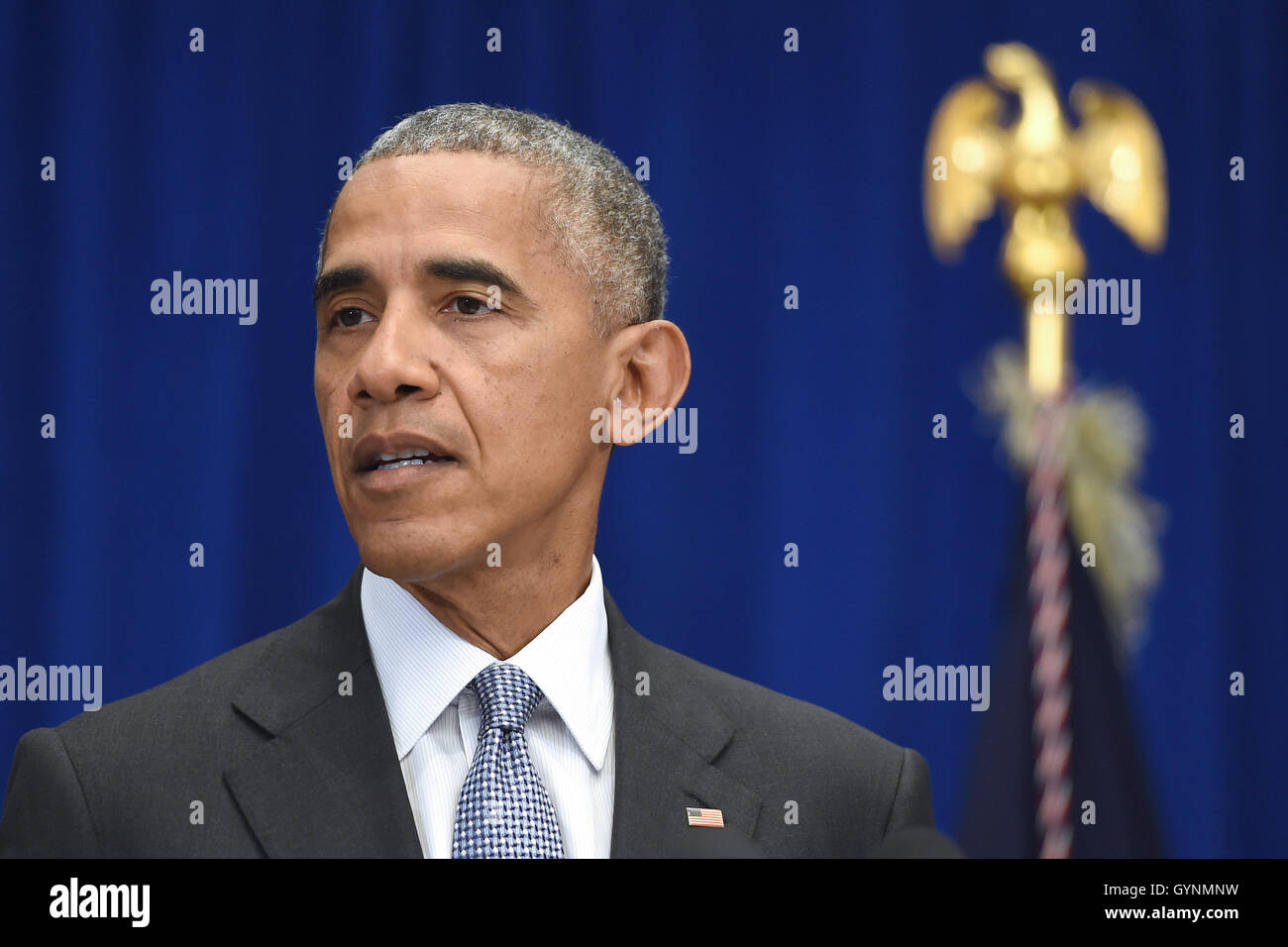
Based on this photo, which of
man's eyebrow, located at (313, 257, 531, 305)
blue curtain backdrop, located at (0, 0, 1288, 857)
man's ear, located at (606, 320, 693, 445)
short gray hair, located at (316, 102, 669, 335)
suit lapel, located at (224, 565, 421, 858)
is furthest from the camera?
blue curtain backdrop, located at (0, 0, 1288, 857)

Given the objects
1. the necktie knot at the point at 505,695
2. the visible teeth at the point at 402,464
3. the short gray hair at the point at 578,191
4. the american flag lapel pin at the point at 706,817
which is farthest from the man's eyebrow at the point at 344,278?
the american flag lapel pin at the point at 706,817

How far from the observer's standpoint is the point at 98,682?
8.25 ft

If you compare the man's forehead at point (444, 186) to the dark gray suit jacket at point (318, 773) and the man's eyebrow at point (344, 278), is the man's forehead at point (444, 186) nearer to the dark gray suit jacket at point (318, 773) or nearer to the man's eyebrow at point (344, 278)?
the man's eyebrow at point (344, 278)

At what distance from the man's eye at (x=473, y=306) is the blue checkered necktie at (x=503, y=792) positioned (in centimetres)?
38

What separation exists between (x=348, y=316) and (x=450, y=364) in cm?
15

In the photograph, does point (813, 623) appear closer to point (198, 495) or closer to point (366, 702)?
point (198, 495)

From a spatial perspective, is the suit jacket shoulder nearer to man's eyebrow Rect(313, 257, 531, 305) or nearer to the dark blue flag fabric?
man's eyebrow Rect(313, 257, 531, 305)

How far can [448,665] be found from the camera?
147cm

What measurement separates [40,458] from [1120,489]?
2115 mm

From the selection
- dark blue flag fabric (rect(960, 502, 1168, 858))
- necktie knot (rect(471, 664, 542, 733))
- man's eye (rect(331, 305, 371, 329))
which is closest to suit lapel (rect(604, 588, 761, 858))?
necktie knot (rect(471, 664, 542, 733))

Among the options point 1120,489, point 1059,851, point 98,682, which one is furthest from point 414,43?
point 1059,851

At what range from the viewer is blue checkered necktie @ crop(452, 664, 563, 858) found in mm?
1333

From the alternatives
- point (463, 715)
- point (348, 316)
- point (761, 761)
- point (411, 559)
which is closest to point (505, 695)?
point (463, 715)
